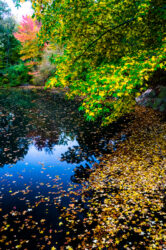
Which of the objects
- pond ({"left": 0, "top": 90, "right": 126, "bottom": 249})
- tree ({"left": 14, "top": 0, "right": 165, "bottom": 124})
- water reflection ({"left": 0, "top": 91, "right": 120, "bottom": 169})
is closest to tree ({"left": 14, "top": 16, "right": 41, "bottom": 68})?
water reflection ({"left": 0, "top": 91, "right": 120, "bottom": 169})

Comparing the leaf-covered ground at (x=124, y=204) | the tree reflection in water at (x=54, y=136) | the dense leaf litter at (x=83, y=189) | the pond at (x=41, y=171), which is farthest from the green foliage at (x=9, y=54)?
the leaf-covered ground at (x=124, y=204)

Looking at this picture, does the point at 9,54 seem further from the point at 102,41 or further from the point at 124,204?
the point at 124,204

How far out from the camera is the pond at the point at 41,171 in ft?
17.7

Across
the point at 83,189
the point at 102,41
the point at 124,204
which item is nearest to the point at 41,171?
the point at 83,189

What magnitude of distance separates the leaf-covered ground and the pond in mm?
610

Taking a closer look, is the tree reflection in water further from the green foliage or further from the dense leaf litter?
the green foliage

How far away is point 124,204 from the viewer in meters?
6.25

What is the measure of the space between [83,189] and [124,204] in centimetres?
172

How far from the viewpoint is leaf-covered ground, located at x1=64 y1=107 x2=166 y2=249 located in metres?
4.98

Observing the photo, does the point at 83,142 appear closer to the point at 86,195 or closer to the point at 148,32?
the point at 86,195

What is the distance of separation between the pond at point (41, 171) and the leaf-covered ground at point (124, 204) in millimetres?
610

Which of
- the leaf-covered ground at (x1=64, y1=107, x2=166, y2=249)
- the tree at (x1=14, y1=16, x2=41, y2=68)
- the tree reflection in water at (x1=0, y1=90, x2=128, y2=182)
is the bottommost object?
the leaf-covered ground at (x1=64, y1=107, x2=166, y2=249)

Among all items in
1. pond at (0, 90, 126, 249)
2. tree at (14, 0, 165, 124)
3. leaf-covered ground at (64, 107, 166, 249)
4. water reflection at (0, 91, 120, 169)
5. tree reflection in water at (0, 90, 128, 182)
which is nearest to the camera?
leaf-covered ground at (64, 107, 166, 249)

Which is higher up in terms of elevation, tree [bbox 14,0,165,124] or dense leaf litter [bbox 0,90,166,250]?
tree [bbox 14,0,165,124]
